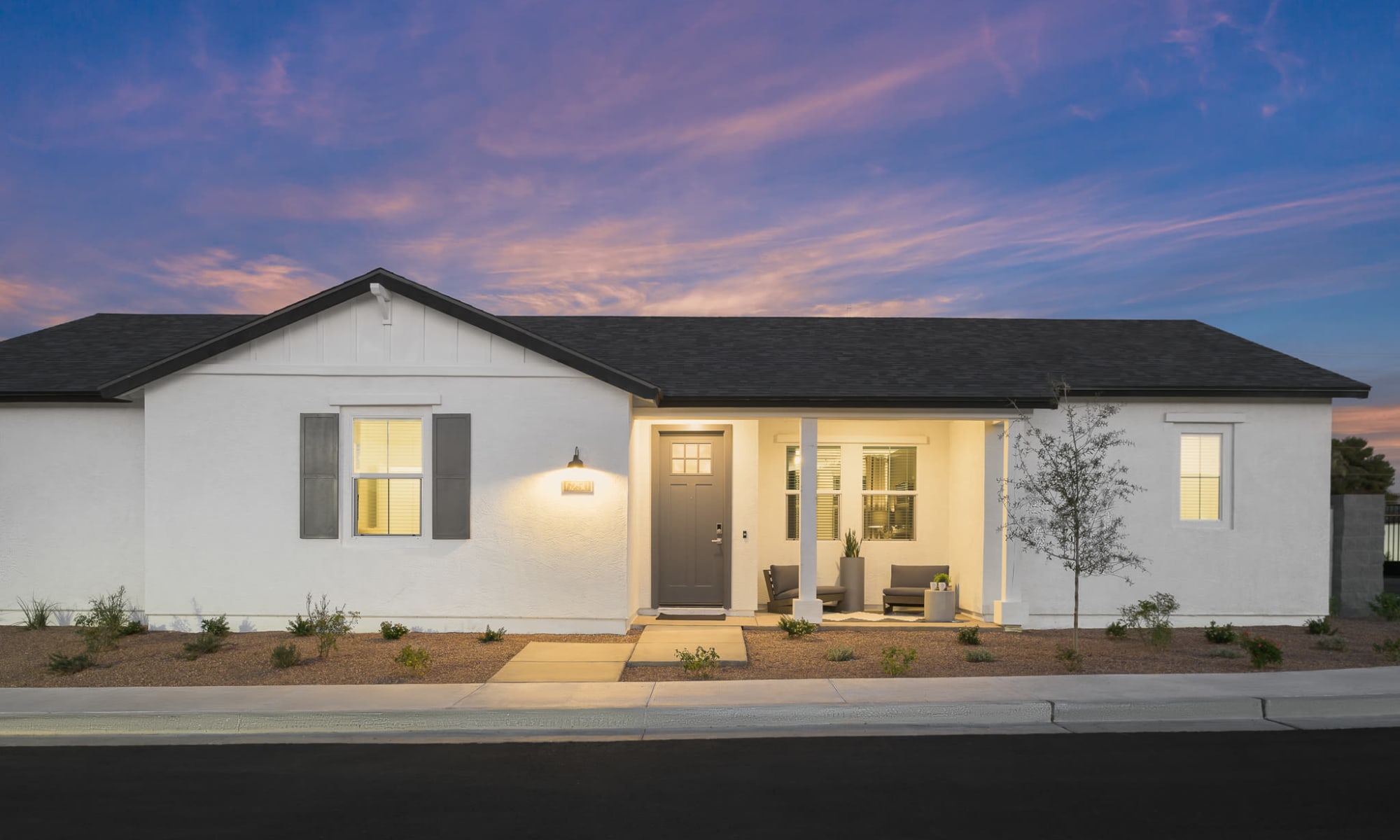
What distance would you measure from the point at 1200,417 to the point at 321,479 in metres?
11.5

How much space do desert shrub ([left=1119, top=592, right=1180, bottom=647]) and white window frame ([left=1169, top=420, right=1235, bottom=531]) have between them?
1.06 m

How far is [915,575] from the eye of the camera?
14.3 metres

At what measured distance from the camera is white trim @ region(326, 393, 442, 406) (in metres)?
11.8

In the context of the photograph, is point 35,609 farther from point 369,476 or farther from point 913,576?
point 913,576

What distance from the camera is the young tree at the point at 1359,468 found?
24.3m

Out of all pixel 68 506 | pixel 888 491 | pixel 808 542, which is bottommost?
pixel 808 542

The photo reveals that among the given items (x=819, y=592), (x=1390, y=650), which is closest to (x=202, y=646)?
(x=819, y=592)

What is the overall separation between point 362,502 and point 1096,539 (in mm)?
8786

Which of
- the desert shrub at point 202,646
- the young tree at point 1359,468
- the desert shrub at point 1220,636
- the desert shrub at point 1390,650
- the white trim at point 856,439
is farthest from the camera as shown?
the young tree at point 1359,468

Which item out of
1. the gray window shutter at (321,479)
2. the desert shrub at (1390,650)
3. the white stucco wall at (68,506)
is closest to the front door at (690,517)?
the gray window shutter at (321,479)

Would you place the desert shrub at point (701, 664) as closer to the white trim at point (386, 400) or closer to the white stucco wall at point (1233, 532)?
the white trim at point (386, 400)

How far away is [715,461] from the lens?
13.6m

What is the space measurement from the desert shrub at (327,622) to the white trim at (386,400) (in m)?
2.43

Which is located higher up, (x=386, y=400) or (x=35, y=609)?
(x=386, y=400)
